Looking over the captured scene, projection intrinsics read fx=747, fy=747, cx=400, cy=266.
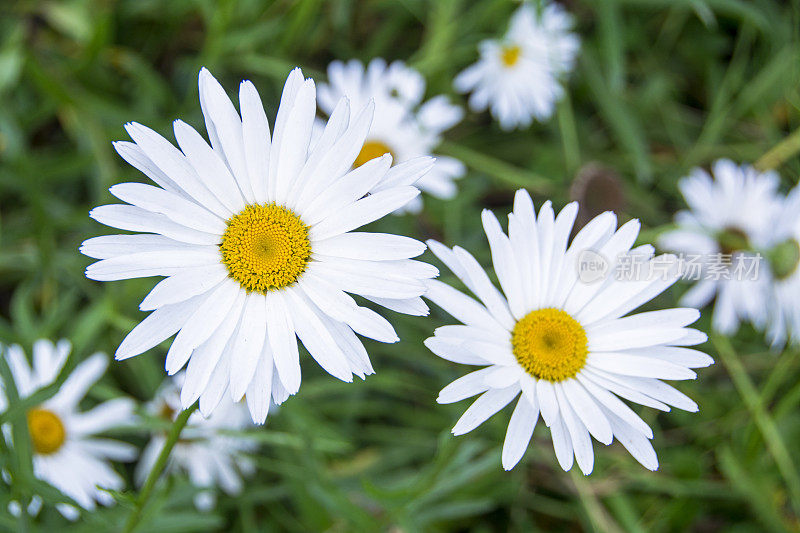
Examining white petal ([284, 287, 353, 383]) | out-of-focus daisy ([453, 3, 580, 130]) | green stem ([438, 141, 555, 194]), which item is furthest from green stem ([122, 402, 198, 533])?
out-of-focus daisy ([453, 3, 580, 130])

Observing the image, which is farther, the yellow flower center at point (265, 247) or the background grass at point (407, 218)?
the background grass at point (407, 218)

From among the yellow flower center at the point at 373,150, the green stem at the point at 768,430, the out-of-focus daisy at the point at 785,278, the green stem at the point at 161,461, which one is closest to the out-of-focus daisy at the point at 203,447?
the green stem at the point at 161,461

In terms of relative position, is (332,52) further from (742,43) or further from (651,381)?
(651,381)

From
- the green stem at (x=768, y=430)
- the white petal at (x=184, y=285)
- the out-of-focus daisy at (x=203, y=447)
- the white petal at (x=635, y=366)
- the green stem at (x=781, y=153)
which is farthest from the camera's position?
the green stem at (x=781, y=153)

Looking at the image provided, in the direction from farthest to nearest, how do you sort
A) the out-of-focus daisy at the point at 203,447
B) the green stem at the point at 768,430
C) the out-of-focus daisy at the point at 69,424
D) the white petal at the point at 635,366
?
the green stem at the point at 768,430
the out-of-focus daisy at the point at 203,447
the out-of-focus daisy at the point at 69,424
the white petal at the point at 635,366

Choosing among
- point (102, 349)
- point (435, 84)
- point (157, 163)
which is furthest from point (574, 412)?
point (435, 84)

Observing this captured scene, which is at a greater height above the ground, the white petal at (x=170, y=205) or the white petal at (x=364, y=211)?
the white petal at (x=364, y=211)

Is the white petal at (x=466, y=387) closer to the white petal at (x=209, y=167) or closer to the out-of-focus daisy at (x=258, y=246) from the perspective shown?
the out-of-focus daisy at (x=258, y=246)
